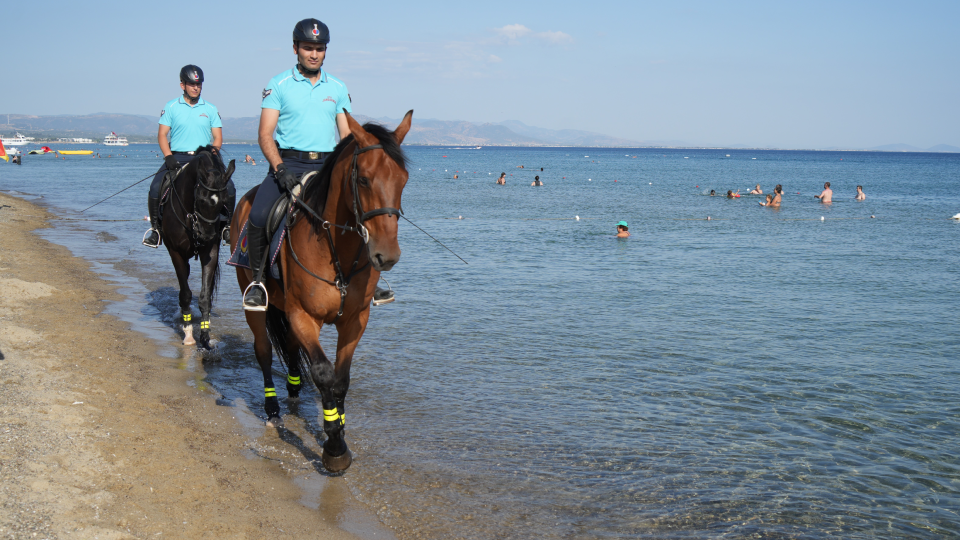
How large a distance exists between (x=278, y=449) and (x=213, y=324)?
19.3 feet

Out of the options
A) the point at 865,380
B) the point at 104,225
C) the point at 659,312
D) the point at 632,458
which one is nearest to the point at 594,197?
the point at 104,225

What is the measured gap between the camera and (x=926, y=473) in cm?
730

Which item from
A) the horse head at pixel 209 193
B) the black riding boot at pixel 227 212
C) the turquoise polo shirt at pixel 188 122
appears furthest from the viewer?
the turquoise polo shirt at pixel 188 122

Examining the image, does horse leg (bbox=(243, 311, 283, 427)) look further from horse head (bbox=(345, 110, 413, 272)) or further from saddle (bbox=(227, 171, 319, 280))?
horse head (bbox=(345, 110, 413, 272))

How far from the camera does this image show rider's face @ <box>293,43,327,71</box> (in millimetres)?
6438

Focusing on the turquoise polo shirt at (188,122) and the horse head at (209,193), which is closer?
the horse head at (209,193)

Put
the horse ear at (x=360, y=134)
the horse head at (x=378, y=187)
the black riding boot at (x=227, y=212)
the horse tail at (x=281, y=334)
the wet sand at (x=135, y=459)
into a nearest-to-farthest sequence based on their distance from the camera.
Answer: the horse head at (x=378, y=187) → the wet sand at (x=135, y=459) → the horse ear at (x=360, y=134) → the horse tail at (x=281, y=334) → the black riding boot at (x=227, y=212)

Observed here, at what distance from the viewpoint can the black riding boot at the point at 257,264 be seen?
6.60 metres

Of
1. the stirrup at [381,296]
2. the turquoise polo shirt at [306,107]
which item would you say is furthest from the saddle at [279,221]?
the stirrup at [381,296]

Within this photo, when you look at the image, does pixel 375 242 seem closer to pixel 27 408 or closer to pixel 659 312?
pixel 27 408

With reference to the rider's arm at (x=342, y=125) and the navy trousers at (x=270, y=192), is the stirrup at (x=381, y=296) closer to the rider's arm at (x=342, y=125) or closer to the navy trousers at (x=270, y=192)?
the navy trousers at (x=270, y=192)

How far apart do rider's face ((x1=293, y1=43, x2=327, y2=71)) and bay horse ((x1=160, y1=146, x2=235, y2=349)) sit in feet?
12.4

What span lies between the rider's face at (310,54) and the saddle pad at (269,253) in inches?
63.2

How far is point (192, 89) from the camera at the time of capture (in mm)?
10492
